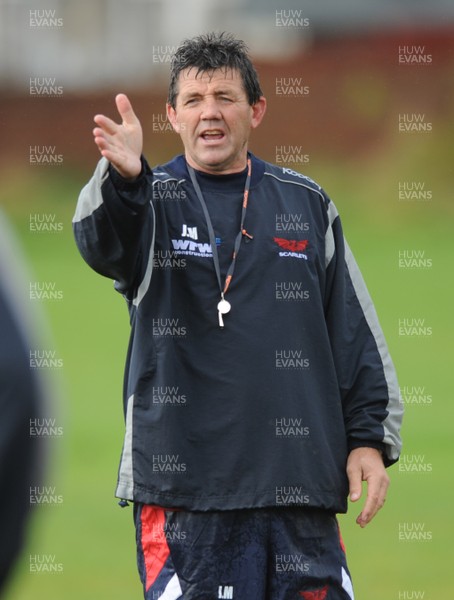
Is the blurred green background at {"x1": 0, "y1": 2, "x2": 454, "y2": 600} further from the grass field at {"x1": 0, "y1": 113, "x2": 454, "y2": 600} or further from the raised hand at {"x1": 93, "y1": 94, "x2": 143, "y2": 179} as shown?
the raised hand at {"x1": 93, "y1": 94, "x2": 143, "y2": 179}

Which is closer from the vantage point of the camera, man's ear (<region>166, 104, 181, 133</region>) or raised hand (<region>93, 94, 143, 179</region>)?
raised hand (<region>93, 94, 143, 179</region>)

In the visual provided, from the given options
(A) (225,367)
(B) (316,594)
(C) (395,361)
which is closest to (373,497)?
(B) (316,594)

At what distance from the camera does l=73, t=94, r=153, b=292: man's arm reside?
3.26 metres

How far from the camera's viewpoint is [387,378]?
3721 millimetres

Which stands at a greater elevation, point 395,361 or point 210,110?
point 210,110

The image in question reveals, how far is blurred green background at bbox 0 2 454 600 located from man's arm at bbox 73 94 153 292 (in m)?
0.90

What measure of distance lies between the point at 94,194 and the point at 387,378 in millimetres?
1019

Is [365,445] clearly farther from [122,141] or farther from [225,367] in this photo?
[122,141]

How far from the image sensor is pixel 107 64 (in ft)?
91.4

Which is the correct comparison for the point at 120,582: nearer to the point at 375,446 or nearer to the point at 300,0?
the point at 375,446

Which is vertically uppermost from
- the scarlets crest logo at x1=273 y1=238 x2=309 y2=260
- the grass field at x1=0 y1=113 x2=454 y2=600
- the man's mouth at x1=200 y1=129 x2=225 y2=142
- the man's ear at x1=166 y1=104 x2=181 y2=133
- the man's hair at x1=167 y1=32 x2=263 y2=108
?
the man's hair at x1=167 y1=32 x2=263 y2=108

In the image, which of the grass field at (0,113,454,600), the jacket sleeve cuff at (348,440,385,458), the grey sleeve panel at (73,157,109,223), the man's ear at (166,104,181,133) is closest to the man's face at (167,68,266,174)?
the man's ear at (166,104,181,133)

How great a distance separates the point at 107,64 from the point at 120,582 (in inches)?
891

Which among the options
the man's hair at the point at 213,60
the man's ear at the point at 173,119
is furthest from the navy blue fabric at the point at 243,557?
the man's hair at the point at 213,60
